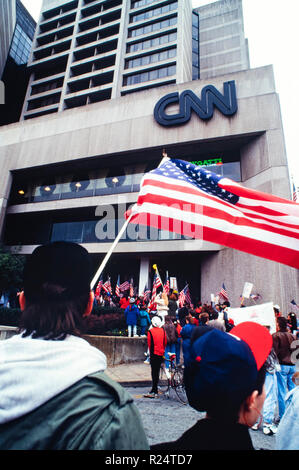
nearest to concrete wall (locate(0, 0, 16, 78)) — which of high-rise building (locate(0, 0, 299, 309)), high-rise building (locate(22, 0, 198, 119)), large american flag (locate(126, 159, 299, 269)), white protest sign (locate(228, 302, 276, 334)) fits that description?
high-rise building (locate(22, 0, 198, 119))

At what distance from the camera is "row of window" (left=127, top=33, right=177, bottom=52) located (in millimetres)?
36094

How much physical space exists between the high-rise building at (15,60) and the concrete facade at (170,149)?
22.6 metres

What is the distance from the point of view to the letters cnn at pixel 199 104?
64.4ft

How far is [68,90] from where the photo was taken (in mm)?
38844

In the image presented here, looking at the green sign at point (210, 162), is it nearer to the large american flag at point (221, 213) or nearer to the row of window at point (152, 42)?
the large american flag at point (221, 213)

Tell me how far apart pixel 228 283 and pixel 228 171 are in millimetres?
8788

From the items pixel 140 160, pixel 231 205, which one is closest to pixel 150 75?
pixel 140 160

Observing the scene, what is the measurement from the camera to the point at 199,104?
67.4ft

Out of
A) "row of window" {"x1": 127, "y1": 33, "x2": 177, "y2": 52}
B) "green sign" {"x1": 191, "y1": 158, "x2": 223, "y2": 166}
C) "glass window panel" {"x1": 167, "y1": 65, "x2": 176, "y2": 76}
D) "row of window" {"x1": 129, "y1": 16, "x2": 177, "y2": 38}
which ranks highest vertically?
"row of window" {"x1": 129, "y1": 16, "x2": 177, "y2": 38}

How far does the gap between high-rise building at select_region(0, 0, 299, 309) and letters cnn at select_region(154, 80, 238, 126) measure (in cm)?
17

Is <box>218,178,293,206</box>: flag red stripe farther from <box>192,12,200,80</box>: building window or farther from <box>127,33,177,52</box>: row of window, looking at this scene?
<box>192,12,200,80</box>: building window

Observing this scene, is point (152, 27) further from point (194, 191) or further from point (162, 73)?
point (194, 191)

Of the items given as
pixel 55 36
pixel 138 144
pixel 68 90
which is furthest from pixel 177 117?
pixel 55 36

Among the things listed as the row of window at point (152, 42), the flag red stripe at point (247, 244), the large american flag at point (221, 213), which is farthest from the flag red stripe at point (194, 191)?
the row of window at point (152, 42)
